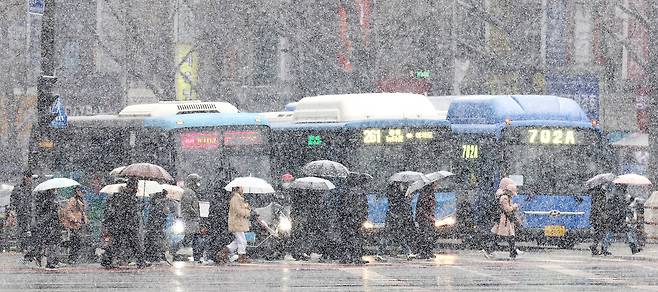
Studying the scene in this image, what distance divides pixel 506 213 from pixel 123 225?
6.47 metres

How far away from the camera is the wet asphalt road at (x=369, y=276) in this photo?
23.0 metres

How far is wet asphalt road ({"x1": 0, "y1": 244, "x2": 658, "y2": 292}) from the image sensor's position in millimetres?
22953

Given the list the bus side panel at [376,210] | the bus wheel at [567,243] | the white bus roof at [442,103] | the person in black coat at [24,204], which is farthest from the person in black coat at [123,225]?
the white bus roof at [442,103]

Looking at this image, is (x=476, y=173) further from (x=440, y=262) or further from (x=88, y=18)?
(x=88, y=18)

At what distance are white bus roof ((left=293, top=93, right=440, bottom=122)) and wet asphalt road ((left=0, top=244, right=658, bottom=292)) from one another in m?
4.63

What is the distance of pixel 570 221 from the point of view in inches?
1374

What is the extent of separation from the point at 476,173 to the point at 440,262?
22.3 ft

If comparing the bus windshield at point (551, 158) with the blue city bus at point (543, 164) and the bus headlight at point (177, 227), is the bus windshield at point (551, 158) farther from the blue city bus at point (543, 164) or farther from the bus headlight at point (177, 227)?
the bus headlight at point (177, 227)

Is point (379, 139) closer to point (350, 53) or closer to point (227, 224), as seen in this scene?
point (227, 224)

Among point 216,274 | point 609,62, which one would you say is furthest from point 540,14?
point 216,274

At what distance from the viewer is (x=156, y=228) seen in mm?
28422

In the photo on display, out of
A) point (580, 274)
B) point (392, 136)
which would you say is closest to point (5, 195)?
A: point (392, 136)

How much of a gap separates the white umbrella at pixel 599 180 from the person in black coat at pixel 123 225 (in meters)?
8.86

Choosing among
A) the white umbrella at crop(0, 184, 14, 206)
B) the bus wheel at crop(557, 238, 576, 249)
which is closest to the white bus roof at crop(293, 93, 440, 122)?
the bus wheel at crop(557, 238, 576, 249)
